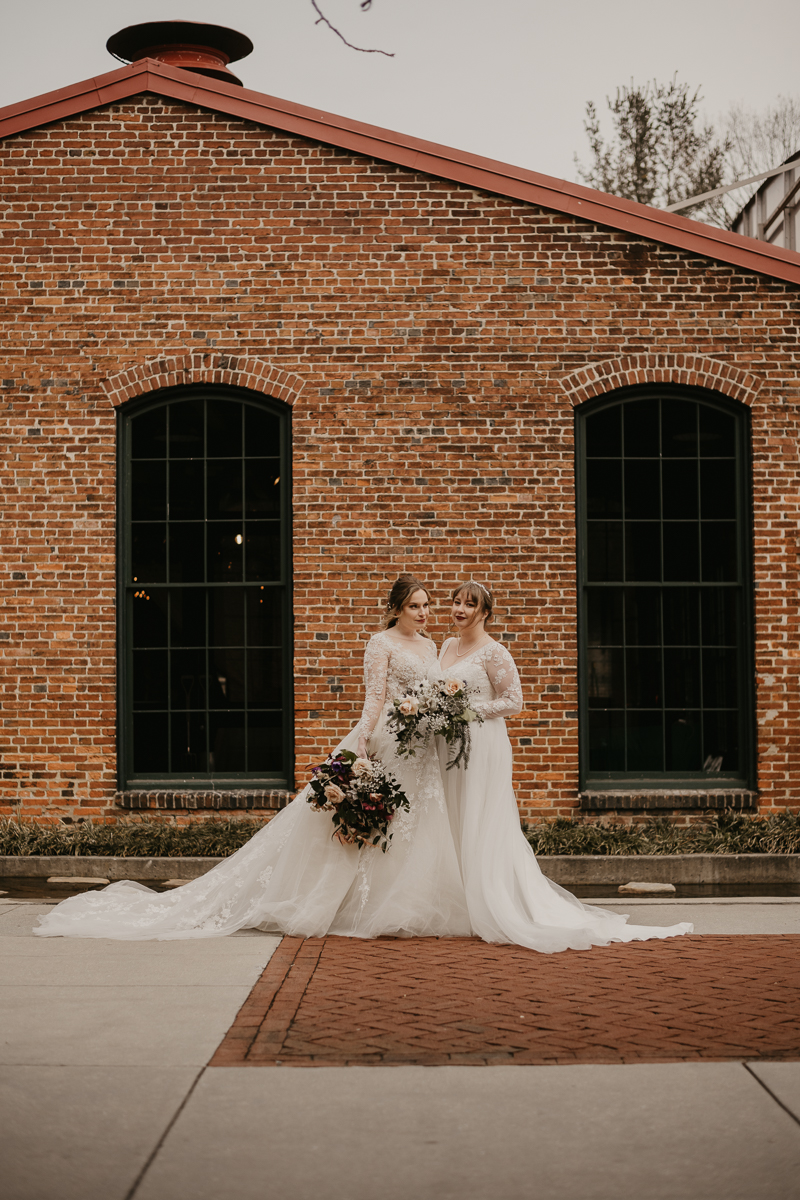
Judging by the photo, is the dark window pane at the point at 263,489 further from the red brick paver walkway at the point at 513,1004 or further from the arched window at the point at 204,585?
the red brick paver walkway at the point at 513,1004

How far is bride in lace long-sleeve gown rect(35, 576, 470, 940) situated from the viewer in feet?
21.9

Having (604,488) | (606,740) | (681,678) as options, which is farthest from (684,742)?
(604,488)

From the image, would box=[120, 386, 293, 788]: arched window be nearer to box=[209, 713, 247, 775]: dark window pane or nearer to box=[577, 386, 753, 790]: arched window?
box=[209, 713, 247, 775]: dark window pane

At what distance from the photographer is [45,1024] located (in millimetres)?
4930

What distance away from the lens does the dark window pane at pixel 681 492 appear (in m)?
9.79

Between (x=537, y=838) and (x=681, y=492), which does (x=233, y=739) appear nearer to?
(x=537, y=838)

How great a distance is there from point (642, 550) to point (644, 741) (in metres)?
1.61

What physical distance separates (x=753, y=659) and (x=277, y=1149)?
23.0 feet

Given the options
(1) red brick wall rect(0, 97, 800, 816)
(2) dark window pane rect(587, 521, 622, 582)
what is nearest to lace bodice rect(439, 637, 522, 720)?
(1) red brick wall rect(0, 97, 800, 816)

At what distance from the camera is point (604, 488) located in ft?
32.1

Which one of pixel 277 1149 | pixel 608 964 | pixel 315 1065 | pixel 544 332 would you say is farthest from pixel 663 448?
pixel 277 1149

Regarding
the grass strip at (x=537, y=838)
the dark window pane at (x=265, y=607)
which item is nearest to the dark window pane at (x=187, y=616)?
the dark window pane at (x=265, y=607)

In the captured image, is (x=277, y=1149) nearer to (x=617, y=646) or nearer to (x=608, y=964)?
(x=608, y=964)

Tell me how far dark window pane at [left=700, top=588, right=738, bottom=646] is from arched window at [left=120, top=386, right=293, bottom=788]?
3.54 meters
